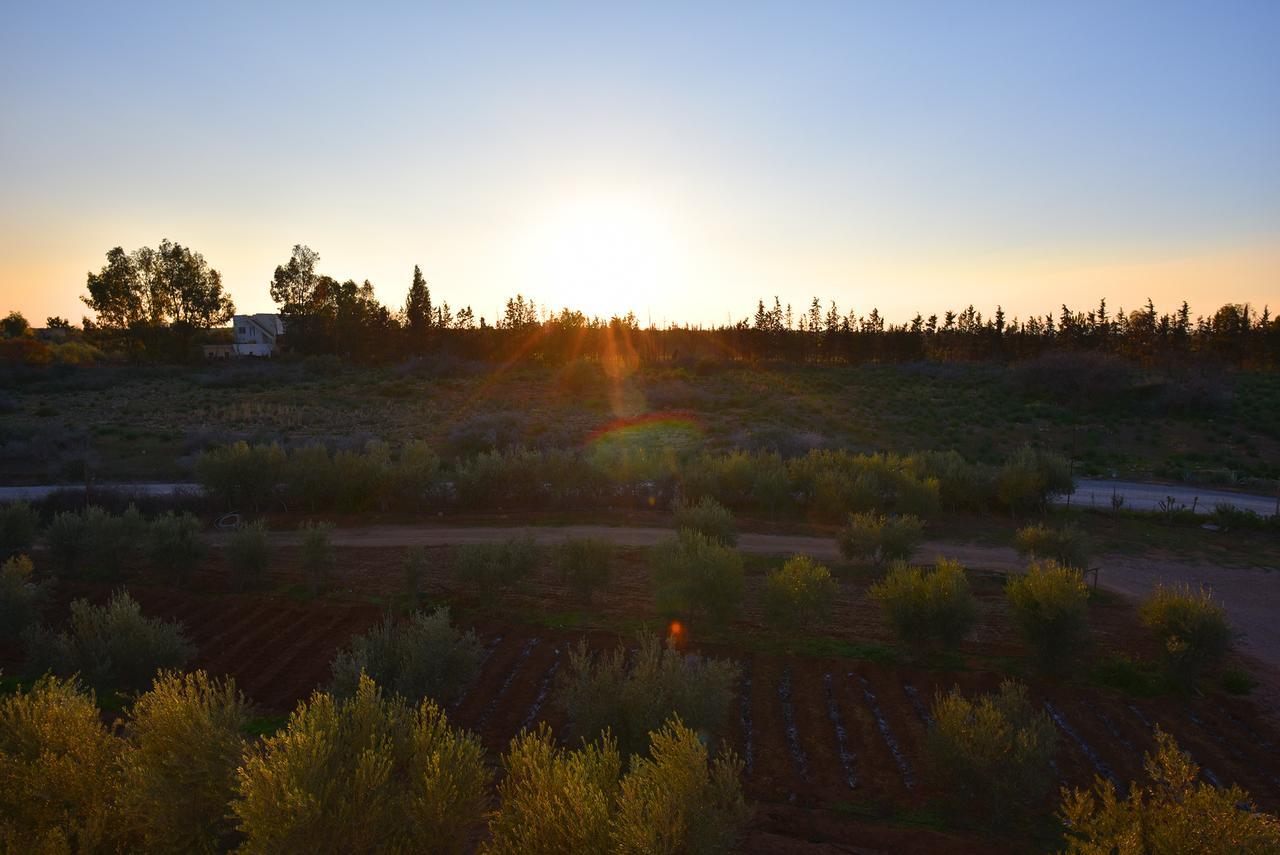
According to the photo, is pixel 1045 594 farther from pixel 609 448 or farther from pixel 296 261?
pixel 296 261

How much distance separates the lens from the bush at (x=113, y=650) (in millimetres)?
9555

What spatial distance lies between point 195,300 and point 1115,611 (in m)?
69.8

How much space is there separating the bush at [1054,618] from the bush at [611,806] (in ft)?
21.6

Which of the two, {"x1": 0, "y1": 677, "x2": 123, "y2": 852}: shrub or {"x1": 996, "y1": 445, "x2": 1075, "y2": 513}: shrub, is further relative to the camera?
{"x1": 996, "y1": 445, "x2": 1075, "y2": 513}: shrub

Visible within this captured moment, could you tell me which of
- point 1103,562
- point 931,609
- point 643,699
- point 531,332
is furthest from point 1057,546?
point 531,332

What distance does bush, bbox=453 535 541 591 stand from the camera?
1268 centimetres

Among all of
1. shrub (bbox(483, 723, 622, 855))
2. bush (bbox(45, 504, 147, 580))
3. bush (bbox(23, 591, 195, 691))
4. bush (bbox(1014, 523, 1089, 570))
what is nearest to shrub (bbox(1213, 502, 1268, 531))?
bush (bbox(1014, 523, 1089, 570))

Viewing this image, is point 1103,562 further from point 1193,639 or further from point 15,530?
point 15,530

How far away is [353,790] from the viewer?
4.73 meters

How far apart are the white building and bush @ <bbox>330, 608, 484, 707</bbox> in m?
70.2

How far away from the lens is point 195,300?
64812 mm

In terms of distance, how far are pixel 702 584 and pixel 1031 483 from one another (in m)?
11.5

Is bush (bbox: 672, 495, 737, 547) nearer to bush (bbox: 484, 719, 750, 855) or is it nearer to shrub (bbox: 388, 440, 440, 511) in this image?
shrub (bbox: 388, 440, 440, 511)

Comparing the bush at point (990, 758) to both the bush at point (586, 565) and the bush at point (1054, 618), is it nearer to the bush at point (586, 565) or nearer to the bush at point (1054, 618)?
the bush at point (1054, 618)
